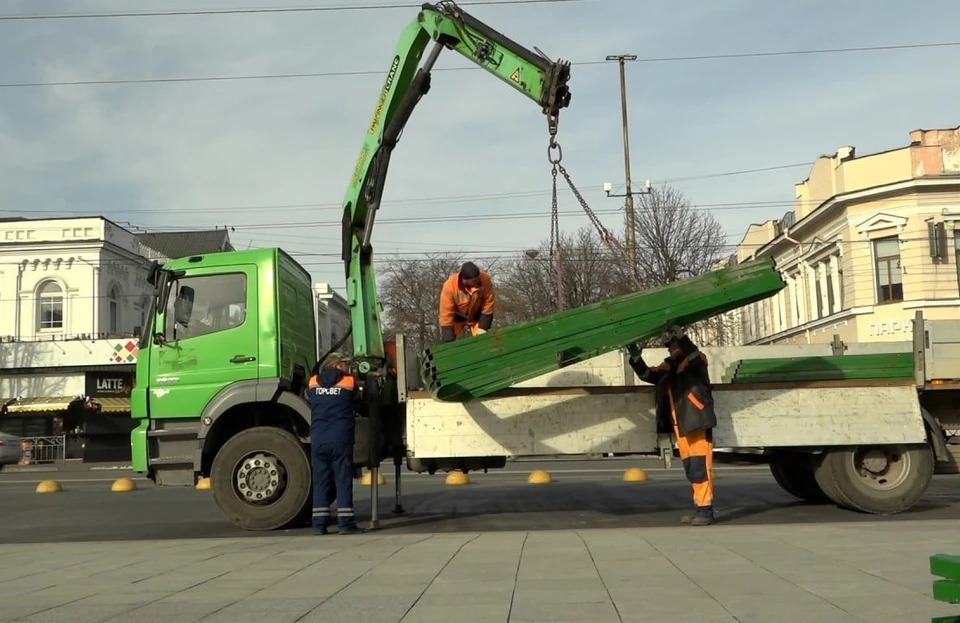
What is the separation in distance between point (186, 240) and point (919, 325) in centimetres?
5617

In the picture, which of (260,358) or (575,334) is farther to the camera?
(260,358)

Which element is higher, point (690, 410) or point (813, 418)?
point (690, 410)

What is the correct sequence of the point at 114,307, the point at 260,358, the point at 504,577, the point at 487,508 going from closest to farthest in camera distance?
1. the point at 504,577
2. the point at 260,358
3. the point at 487,508
4. the point at 114,307

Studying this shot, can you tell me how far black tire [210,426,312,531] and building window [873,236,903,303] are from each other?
1332 inches

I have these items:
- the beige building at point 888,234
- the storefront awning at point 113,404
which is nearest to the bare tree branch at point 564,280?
the beige building at point 888,234

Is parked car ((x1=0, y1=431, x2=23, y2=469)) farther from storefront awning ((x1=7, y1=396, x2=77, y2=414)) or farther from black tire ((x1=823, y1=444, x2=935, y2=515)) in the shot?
black tire ((x1=823, y1=444, x2=935, y2=515))

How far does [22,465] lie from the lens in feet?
112

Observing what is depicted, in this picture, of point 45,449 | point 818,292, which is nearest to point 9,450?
point 45,449

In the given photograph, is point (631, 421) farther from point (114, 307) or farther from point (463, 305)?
point (114, 307)

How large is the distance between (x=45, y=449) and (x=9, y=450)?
6.97 m

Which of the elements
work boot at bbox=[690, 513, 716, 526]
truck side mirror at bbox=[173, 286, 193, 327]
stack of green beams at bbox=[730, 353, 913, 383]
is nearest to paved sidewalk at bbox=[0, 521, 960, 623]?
work boot at bbox=[690, 513, 716, 526]

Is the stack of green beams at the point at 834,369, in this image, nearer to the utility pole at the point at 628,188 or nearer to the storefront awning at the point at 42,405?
the utility pole at the point at 628,188

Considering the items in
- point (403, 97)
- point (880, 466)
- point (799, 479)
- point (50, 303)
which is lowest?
point (799, 479)

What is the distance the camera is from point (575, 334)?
9.13 metres
